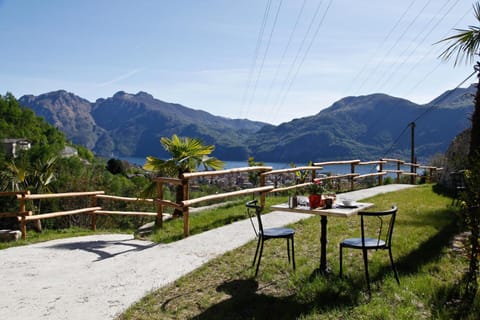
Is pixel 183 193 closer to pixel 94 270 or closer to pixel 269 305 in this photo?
pixel 94 270

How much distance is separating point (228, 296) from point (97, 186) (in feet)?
77.6

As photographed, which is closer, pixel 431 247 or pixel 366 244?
pixel 366 244

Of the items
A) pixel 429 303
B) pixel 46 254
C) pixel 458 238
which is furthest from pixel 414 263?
pixel 46 254

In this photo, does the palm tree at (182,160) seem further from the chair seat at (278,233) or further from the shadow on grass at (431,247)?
the shadow on grass at (431,247)

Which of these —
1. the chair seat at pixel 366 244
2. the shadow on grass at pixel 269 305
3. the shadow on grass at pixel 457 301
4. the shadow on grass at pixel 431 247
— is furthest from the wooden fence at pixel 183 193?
the shadow on grass at pixel 457 301

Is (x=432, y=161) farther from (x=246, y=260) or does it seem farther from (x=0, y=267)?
(x=0, y=267)

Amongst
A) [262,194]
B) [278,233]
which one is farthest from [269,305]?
[262,194]

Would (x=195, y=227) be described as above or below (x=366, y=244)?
below

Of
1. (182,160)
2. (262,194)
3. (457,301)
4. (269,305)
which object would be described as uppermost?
(182,160)

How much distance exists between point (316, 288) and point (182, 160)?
4.60m

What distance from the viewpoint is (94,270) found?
5125 millimetres

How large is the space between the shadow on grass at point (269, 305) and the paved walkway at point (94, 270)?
3.15 ft

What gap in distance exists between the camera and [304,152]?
84.3 m

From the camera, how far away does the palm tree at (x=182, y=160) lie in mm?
7941
